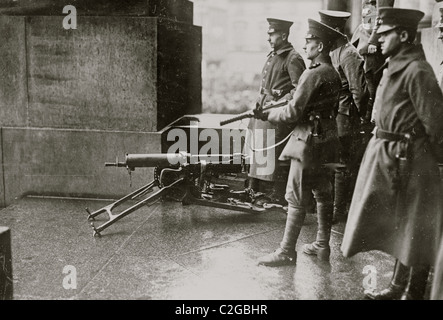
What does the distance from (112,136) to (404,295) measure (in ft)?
15.6

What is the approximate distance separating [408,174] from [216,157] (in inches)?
127

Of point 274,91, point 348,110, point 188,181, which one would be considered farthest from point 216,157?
point 348,110

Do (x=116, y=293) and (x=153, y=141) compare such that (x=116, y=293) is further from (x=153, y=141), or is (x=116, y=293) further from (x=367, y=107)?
(x=367, y=107)

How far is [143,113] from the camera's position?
787 cm

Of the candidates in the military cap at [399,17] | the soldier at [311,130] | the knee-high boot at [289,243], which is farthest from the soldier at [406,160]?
the knee-high boot at [289,243]

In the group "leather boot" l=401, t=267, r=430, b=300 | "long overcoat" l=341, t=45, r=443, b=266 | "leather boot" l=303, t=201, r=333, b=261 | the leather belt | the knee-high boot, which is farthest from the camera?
"leather boot" l=303, t=201, r=333, b=261

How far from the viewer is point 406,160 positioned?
14.1ft

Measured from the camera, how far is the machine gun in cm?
666

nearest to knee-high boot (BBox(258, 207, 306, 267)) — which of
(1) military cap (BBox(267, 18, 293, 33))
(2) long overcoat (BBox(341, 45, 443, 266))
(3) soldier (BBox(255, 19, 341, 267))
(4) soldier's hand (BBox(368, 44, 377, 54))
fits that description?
(3) soldier (BBox(255, 19, 341, 267))

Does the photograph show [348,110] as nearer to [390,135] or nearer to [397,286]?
[390,135]

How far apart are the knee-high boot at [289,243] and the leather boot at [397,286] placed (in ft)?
3.14

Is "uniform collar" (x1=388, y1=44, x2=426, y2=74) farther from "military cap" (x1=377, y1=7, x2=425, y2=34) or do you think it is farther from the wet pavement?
the wet pavement

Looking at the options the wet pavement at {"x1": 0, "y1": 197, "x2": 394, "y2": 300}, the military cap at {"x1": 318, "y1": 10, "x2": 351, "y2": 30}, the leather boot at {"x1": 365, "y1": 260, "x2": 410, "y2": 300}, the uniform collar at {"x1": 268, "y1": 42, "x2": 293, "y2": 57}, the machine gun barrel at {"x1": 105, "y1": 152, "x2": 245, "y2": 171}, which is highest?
the military cap at {"x1": 318, "y1": 10, "x2": 351, "y2": 30}
